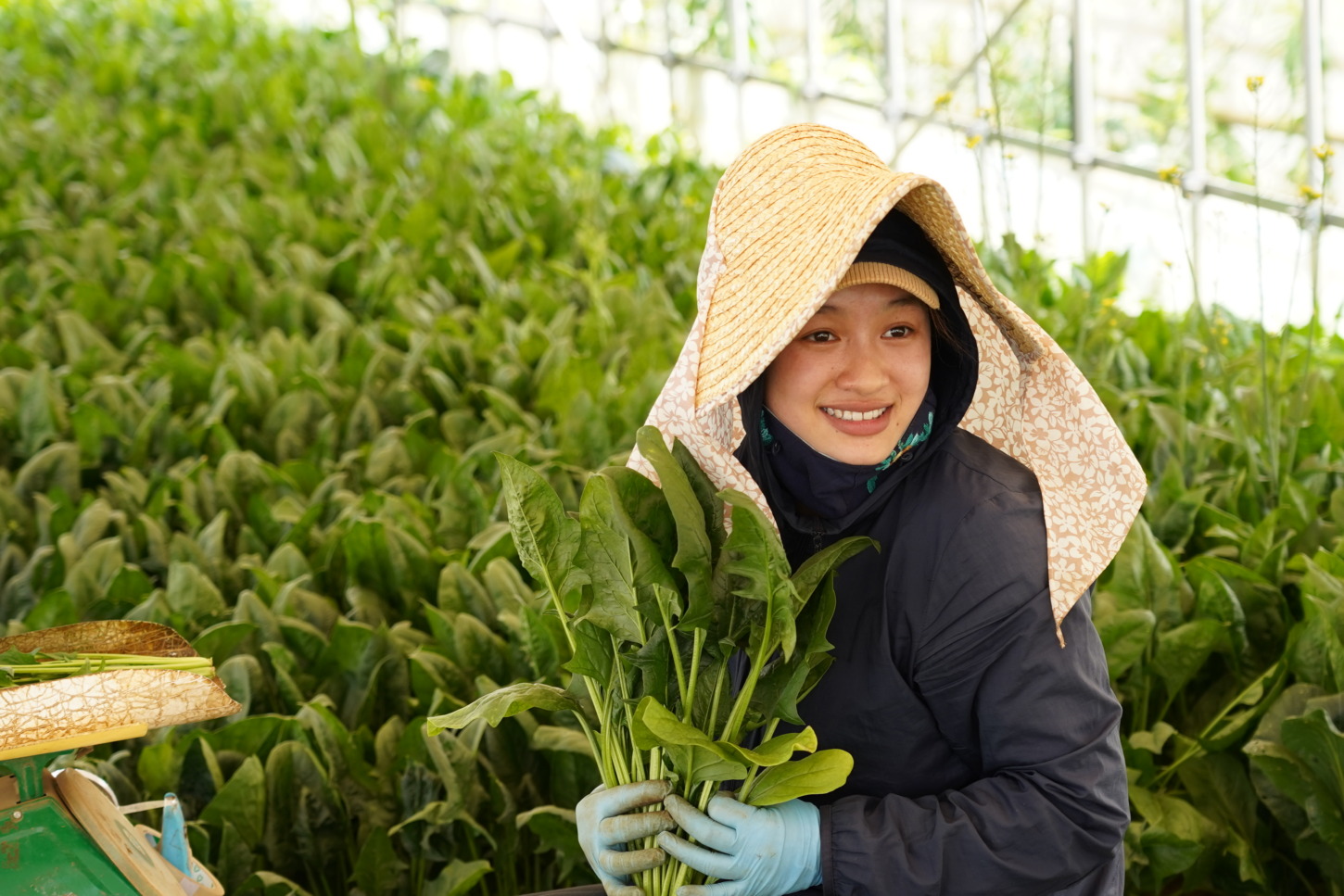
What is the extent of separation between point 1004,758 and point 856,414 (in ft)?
1.42

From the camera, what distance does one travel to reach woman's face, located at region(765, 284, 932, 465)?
1586 millimetres

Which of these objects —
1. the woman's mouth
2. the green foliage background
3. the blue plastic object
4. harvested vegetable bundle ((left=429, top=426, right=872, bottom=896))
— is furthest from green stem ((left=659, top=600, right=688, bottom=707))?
the green foliage background

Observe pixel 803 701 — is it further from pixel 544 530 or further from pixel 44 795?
pixel 44 795

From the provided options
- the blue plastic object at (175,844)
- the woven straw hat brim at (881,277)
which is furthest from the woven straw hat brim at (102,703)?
the woven straw hat brim at (881,277)

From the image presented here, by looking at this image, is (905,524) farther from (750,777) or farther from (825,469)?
(750,777)

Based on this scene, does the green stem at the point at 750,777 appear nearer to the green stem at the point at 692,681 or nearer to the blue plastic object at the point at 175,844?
the green stem at the point at 692,681

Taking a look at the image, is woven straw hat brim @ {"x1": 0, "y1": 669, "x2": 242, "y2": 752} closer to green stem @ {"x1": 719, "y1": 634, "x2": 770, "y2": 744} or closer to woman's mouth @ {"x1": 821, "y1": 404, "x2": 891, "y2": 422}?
green stem @ {"x1": 719, "y1": 634, "x2": 770, "y2": 744}

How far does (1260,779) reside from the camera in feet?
7.77

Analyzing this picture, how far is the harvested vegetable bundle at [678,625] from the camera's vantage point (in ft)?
4.73

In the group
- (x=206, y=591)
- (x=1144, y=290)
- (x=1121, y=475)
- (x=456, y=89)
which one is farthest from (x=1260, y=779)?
(x=456, y=89)

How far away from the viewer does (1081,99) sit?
636 cm

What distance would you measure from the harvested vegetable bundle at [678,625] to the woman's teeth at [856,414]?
165mm

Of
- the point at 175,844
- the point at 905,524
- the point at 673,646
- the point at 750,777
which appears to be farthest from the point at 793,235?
the point at 175,844

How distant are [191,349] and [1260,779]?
134 inches
